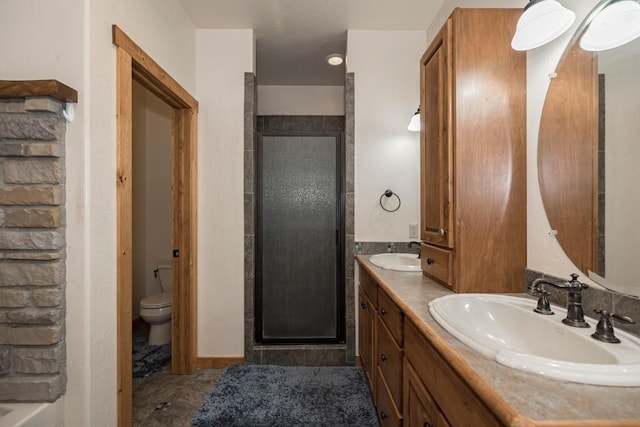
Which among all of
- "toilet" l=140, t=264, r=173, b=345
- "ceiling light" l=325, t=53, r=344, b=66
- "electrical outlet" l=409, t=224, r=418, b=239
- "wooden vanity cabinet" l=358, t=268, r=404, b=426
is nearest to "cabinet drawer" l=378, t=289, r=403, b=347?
"wooden vanity cabinet" l=358, t=268, r=404, b=426

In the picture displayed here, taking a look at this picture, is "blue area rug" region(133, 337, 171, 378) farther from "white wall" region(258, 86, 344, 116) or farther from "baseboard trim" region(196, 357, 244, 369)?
"white wall" region(258, 86, 344, 116)

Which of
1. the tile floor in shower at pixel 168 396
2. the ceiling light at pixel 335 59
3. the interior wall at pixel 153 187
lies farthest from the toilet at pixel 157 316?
the ceiling light at pixel 335 59

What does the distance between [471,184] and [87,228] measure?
5.54 feet

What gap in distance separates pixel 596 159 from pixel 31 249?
2113mm

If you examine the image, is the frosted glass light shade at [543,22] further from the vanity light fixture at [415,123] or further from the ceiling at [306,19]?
the ceiling at [306,19]

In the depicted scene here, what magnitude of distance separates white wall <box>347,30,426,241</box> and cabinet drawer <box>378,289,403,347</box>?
37.0 inches

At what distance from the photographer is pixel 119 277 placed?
1474mm

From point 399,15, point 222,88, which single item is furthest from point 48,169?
point 399,15

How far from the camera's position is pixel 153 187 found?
11.5 ft

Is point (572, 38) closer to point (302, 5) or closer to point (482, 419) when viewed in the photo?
point (482, 419)

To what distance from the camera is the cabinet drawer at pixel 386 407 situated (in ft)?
4.29

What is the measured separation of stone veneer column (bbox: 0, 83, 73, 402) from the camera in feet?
4.02

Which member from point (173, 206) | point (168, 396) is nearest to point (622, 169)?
point (173, 206)

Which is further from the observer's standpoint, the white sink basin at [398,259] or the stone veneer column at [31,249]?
the white sink basin at [398,259]
